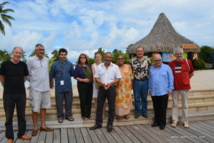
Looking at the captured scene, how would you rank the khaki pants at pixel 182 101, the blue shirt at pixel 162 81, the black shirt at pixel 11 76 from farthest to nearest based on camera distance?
the khaki pants at pixel 182 101 < the blue shirt at pixel 162 81 < the black shirt at pixel 11 76

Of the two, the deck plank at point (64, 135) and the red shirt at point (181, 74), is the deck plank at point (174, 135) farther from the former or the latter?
the deck plank at point (64, 135)

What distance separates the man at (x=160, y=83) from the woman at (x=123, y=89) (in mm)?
466

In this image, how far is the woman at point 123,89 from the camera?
4102mm

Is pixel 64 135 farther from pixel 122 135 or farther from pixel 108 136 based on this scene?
pixel 122 135

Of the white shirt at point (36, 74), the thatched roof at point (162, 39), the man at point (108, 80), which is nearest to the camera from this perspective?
the white shirt at point (36, 74)

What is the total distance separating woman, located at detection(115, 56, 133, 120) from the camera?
4.10 metres

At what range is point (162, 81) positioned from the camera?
404cm

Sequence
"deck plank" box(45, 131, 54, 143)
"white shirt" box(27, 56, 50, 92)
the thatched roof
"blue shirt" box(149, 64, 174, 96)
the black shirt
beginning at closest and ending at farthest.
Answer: the black shirt
"deck plank" box(45, 131, 54, 143)
"white shirt" box(27, 56, 50, 92)
"blue shirt" box(149, 64, 174, 96)
the thatched roof

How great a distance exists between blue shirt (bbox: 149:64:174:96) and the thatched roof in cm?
1272

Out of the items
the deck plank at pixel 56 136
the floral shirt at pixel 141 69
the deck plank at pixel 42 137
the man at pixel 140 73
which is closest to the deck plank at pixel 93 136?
the deck plank at pixel 56 136

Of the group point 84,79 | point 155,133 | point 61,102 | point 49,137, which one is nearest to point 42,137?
point 49,137

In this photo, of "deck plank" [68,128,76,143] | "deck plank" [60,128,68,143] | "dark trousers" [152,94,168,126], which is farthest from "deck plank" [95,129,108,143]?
"dark trousers" [152,94,168,126]

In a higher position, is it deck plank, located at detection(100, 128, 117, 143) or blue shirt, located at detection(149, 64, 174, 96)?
blue shirt, located at detection(149, 64, 174, 96)

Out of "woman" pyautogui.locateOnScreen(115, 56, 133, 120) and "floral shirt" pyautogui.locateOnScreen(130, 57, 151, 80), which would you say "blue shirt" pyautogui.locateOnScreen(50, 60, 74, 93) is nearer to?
"woman" pyautogui.locateOnScreen(115, 56, 133, 120)
